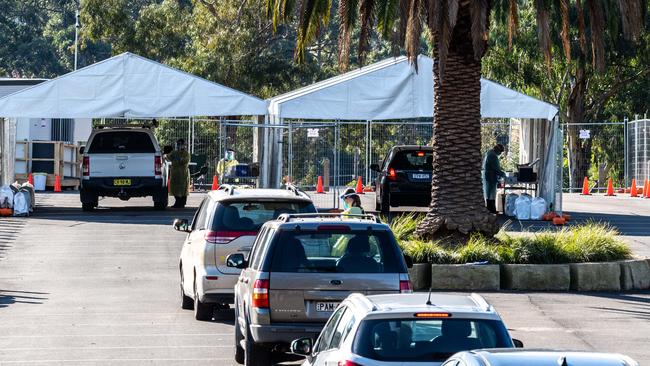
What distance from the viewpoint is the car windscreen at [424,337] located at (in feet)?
27.9

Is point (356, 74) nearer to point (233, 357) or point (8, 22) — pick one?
point (233, 357)

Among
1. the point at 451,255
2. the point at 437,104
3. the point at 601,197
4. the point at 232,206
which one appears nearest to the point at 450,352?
the point at 232,206

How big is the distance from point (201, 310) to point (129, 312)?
5.24 feet

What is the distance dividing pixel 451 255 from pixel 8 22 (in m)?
71.4

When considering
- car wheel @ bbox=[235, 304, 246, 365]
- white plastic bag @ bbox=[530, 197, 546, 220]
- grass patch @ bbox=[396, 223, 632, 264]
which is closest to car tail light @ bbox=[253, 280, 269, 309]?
car wheel @ bbox=[235, 304, 246, 365]

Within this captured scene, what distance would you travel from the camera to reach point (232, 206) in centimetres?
1580

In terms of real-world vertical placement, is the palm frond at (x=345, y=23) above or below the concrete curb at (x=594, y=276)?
above

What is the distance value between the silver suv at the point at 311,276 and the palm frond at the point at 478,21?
29.2 ft

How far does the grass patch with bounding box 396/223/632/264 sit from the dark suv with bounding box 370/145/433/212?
917 centimetres

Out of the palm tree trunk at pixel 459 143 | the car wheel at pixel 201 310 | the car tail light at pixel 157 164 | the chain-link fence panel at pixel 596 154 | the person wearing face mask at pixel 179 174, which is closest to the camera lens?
the car wheel at pixel 201 310

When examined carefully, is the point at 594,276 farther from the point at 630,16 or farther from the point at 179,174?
the point at 179,174

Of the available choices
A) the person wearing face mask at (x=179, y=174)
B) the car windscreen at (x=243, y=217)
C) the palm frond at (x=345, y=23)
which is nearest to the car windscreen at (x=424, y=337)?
the car windscreen at (x=243, y=217)

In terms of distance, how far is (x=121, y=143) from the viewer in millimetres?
33875

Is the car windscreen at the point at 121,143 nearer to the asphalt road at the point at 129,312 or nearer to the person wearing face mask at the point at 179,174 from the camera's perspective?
the person wearing face mask at the point at 179,174
